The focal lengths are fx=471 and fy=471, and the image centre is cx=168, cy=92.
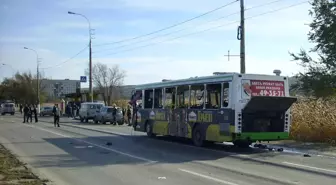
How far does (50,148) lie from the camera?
59.0 feet

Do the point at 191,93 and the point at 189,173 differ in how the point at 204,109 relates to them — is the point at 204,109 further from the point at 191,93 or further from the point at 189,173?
the point at 189,173

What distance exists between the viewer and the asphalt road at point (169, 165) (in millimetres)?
10766

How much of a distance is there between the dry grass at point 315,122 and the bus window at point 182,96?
603 centimetres

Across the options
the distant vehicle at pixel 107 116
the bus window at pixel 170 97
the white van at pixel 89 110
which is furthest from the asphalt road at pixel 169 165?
the white van at pixel 89 110

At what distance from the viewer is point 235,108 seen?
1678 cm

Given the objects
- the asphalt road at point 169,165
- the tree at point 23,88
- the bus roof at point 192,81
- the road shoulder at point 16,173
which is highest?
the tree at point 23,88

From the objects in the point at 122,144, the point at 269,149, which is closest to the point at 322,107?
the point at 269,149

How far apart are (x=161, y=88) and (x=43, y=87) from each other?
9209cm

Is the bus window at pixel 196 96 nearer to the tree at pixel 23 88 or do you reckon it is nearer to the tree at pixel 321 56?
the tree at pixel 321 56

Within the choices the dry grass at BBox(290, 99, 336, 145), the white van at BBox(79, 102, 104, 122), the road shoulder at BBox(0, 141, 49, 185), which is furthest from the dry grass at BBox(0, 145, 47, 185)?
the white van at BBox(79, 102, 104, 122)

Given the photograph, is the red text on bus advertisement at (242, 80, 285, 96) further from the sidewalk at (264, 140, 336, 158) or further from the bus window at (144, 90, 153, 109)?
the bus window at (144, 90, 153, 109)

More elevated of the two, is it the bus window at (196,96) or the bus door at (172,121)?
the bus window at (196,96)

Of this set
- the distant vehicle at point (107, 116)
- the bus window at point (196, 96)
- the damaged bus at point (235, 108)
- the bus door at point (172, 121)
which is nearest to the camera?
the damaged bus at point (235, 108)

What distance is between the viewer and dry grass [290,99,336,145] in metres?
21.1
